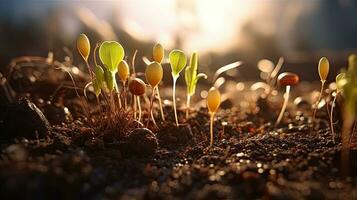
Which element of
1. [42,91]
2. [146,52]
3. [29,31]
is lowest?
[42,91]

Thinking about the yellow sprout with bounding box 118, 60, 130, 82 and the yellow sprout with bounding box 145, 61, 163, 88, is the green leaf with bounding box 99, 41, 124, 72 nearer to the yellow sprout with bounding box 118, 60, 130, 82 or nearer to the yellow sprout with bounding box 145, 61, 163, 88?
the yellow sprout with bounding box 118, 60, 130, 82

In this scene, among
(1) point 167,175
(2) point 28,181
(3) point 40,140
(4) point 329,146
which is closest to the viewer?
(2) point 28,181

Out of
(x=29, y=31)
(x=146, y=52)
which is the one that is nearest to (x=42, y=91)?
(x=146, y=52)

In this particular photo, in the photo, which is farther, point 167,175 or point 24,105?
point 24,105

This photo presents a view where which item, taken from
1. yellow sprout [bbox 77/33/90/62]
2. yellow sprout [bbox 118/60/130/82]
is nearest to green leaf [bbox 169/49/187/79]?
yellow sprout [bbox 118/60/130/82]

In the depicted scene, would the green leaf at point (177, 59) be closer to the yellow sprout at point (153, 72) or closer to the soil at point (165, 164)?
the yellow sprout at point (153, 72)

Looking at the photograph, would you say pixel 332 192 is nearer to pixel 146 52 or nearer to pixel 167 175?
pixel 167 175

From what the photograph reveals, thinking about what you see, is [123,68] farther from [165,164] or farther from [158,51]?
[165,164]
